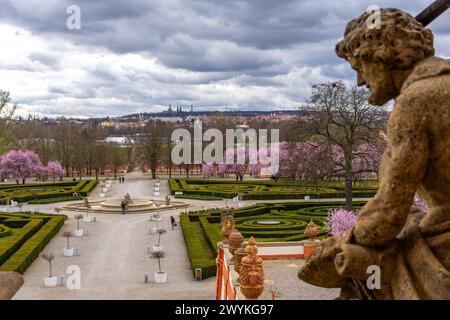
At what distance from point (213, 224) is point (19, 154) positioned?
3283 cm

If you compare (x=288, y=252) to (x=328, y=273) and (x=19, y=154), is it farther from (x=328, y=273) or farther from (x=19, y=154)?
(x=19, y=154)

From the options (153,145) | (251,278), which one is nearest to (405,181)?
(251,278)

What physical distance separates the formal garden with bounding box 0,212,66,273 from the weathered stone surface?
668 inches

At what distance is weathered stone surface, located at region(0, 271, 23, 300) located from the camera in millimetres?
3482

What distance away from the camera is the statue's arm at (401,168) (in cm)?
311

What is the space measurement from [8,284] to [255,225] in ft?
81.9

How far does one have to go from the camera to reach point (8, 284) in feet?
11.8

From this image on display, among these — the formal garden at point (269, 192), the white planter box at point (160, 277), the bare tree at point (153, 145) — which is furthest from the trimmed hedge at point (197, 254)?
the bare tree at point (153, 145)

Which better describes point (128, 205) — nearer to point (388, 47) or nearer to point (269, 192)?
point (269, 192)

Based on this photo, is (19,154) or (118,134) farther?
(118,134)

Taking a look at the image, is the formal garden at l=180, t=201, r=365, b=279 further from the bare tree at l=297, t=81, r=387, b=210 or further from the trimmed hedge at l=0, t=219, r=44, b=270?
the trimmed hedge at l=0, t=219, r=44, b=270

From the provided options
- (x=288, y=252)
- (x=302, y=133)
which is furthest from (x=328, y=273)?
(x=302, y=133)

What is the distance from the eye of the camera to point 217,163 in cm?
6388

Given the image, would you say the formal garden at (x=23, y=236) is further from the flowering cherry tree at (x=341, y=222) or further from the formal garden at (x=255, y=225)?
the flowering cherry tree at (x=341, y=222)
